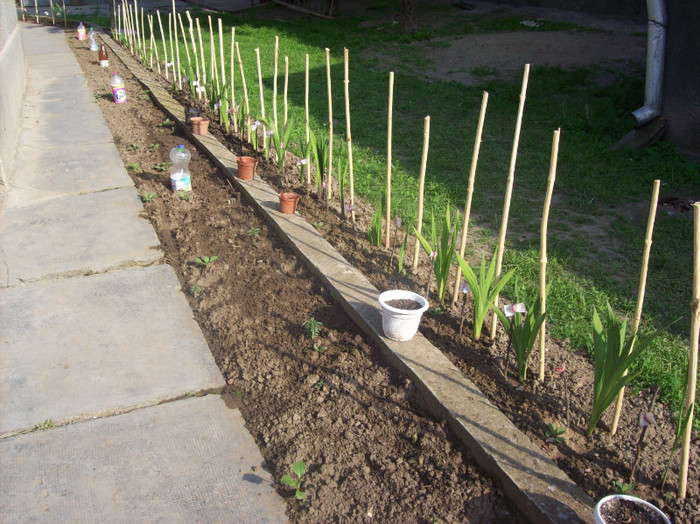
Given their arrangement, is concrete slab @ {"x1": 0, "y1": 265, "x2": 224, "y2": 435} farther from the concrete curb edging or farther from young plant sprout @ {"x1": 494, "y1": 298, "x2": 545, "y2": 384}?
young plant sprout @ {"x1": 494, "y1": 298, "x2": 545, "y2": 384}

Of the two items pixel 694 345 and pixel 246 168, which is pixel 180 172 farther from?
pixel 694 345

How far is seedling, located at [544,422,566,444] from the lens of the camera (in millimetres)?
2512


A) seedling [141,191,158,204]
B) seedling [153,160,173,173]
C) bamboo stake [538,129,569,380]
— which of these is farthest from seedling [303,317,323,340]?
seedling [153,160,173,173]

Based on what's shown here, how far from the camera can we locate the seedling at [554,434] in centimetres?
251

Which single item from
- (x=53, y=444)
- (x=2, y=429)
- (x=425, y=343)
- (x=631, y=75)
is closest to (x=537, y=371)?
(x=425, y=343)

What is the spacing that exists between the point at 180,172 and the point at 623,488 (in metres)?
3.95

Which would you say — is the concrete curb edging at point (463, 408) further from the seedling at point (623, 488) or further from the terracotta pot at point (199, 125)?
the terracotta pot at point (199, 125)

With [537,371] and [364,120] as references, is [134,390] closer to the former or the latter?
[537,371]

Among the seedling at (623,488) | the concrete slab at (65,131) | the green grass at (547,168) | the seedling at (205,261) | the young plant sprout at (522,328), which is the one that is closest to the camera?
the seedling at (623,488)

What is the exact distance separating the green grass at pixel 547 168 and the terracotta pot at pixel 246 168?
0.78 meters

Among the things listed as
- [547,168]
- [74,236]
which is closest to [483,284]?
[74,236]

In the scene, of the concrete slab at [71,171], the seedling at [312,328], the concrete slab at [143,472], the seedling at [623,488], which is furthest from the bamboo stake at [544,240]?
the concrete slab at [71,171]

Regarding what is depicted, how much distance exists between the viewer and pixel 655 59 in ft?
20.2

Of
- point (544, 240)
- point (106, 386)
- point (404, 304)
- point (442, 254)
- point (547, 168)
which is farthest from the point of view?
point (547, 168)
